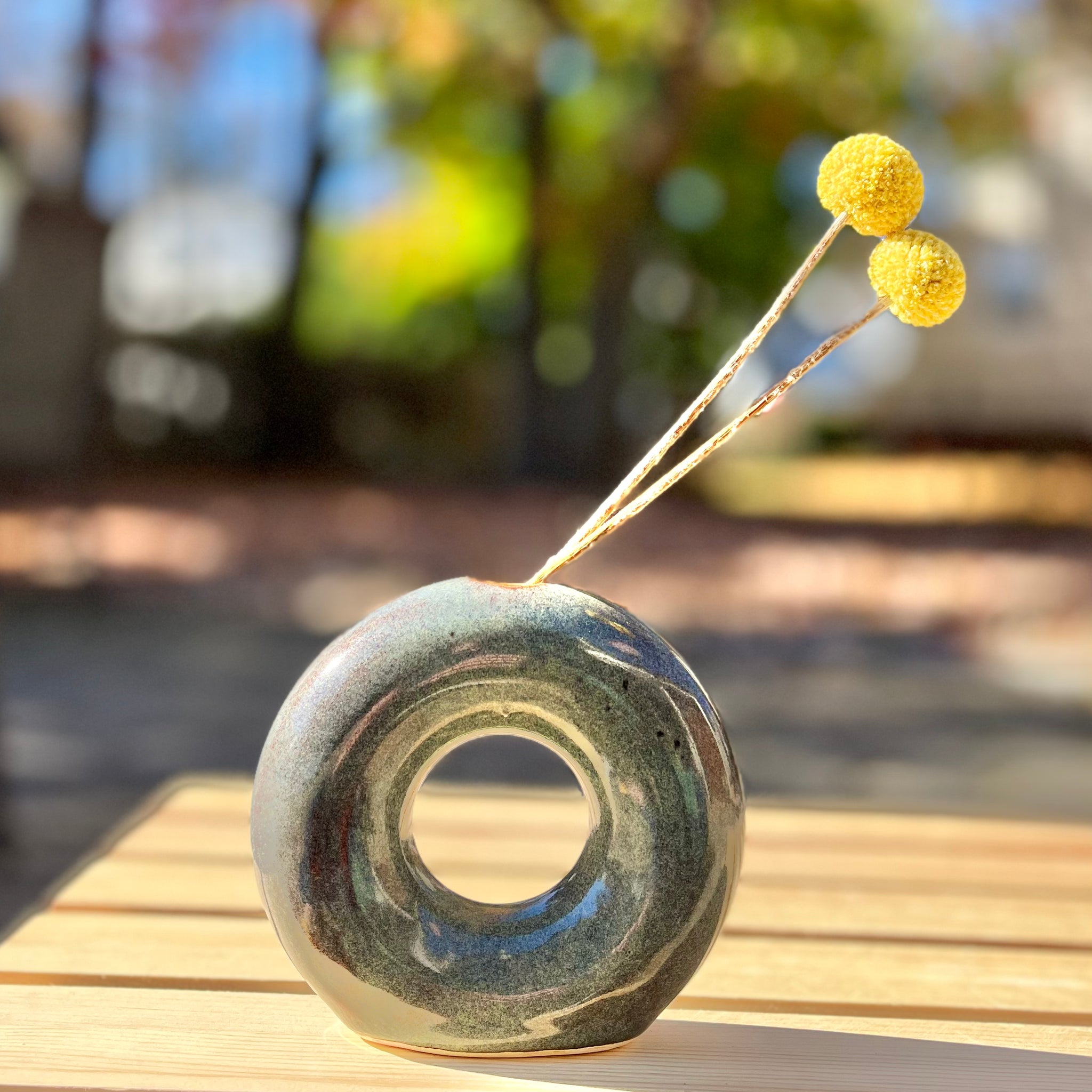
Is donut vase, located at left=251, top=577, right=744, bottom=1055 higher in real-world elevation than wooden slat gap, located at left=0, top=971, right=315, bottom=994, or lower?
higher

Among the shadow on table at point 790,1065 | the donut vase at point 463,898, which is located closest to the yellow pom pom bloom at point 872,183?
the donut vase at point 463,898

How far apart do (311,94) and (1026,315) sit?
6.55 metres

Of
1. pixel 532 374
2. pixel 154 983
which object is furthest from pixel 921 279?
pixel 532 374

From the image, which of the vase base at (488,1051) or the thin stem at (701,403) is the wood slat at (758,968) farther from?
the thin stem at (701,403)

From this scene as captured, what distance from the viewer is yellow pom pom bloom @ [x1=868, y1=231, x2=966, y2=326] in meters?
0.86

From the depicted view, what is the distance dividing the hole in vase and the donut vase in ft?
0.95

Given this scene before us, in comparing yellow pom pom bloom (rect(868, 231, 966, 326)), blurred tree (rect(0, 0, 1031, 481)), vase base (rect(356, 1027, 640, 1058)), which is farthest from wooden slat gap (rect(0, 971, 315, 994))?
blurred tree (rect(0, 0, 1031, 481))

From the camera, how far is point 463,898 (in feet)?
2.99

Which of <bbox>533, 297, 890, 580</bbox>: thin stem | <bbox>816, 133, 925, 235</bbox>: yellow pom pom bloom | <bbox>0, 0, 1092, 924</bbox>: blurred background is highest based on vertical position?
<bbox>816, 133, 925, 235</bbox>: yellow pom pom bloom

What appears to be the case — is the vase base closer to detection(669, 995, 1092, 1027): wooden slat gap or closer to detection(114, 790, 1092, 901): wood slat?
detection(669, 995, 1092, 1027): wooden slat gap

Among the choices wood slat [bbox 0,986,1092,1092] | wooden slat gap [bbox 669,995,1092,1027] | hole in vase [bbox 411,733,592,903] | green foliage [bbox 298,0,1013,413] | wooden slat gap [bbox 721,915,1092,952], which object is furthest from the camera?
green foliage [bbox 298,0,1013,413]

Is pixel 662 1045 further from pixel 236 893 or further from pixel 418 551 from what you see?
pixel 418 551

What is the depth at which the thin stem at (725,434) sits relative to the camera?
905 mm

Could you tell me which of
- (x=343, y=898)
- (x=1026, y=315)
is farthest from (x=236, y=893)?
(x=1026, y=315)
